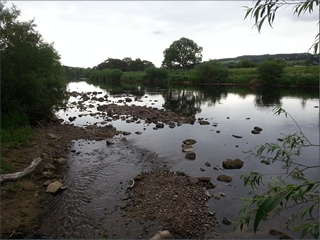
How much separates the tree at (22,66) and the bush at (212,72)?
216 feet

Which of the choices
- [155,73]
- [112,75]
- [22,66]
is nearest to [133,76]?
[112,75]

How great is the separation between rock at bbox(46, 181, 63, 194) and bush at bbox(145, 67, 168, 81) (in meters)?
85.5

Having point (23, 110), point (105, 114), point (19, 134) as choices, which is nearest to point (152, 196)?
point (19, 134)

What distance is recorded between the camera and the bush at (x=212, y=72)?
260 ft

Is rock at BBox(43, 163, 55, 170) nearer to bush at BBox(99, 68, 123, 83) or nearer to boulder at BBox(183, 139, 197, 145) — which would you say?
boulder at BBox(183, 139, 197, 145)

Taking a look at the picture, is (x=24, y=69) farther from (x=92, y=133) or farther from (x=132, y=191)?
(x=132, y=191)

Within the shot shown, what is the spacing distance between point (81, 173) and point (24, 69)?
1004 centimetres

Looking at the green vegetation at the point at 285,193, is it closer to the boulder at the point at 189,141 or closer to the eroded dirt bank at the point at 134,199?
the eroded dirt bank at the point at 134,199

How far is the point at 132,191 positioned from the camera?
10852 millimetres

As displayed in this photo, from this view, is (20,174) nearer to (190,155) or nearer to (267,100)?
(190,155)

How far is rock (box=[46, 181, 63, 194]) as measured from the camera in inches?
410

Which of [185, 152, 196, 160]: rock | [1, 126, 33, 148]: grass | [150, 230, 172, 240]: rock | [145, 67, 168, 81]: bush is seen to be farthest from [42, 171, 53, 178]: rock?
[145, 67, 168, 81]: bush

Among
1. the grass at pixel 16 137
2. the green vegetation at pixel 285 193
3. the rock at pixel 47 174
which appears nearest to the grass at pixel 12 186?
the rock at pixel 47 174

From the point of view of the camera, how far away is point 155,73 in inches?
3745
